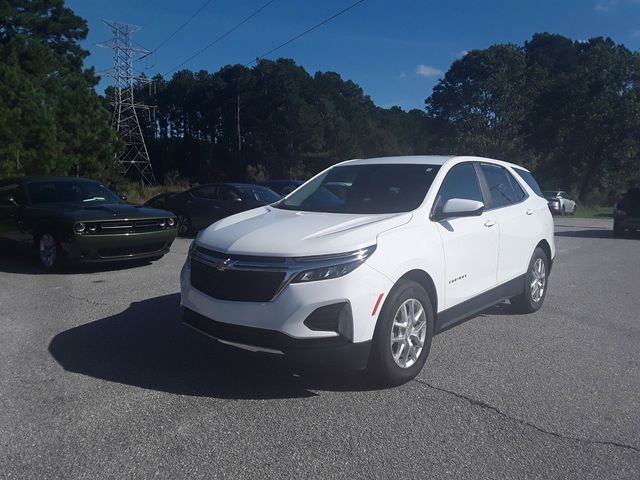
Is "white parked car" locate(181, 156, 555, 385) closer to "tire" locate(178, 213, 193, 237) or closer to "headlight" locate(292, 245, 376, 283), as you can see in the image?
"headlight" locate(292, 245, 376, 283)

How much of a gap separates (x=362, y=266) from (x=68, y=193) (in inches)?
293

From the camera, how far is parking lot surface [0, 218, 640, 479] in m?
3.45

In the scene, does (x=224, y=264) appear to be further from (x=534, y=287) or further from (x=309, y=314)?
(x=534, y=287)

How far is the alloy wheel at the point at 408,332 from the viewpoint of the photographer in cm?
452

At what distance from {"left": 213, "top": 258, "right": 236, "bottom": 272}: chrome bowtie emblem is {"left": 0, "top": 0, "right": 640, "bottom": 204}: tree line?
1626 centimetres

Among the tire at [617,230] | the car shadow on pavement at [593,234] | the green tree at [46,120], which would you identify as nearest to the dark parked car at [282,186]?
the green tree at [46,120]

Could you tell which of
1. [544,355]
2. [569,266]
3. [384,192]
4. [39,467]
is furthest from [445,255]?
[569,266]

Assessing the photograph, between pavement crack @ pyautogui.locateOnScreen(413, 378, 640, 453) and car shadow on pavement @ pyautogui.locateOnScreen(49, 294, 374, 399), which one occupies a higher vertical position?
pavement crack @ pyautogui.locateOnScreen(413, 378, 640, 453)

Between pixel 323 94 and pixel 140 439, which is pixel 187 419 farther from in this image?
pixel 323 94

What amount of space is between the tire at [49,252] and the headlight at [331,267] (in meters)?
5.92

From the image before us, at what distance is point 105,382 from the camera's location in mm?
4625

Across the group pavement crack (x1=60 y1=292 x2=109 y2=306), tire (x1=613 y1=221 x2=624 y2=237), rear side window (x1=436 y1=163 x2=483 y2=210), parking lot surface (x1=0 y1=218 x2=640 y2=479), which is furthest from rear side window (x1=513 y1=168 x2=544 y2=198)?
Answer: tire (x1=613 y1=221 x2=624 y2=237)

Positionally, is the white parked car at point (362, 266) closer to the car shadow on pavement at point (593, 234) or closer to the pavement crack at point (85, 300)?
the pavement crack at point (85, 300)

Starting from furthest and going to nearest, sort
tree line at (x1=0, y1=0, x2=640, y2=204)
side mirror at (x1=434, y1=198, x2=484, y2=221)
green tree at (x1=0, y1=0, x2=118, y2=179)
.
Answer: tree line at (x1=0, y1=0, x2=640, y2=204) → green tree at (x1=0, y1=0, x2=118, y2=179) → side mirror at (x1=434, y1=198, x2=484, y2=221)
